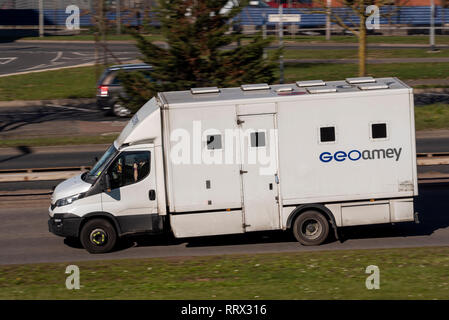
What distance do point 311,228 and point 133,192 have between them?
10.9ft

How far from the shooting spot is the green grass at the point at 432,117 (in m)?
26.1

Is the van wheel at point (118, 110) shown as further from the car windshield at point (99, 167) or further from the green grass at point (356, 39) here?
the green grass at point (356, 39)

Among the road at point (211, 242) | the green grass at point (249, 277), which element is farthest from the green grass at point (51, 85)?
the green grass at point (249, 277)

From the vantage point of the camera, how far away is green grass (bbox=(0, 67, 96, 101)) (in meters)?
33.9

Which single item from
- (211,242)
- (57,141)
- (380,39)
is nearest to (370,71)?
(380,39)

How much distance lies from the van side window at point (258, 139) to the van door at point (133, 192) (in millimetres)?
1839

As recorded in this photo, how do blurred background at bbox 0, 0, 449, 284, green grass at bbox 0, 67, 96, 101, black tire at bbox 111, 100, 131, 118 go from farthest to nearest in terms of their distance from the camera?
green grass at bbox 0, 67, 96, 101
black tire at bbox 111, 100, 131, 118
blurred background at bbox 0, 0, 449, 284

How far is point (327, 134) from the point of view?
42.7ft

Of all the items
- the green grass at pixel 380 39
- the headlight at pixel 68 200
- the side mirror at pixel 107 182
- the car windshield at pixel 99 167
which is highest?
the green grass at pixel 380 39

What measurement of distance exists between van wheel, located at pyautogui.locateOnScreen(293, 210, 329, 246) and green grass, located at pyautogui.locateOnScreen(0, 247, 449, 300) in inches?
30.7

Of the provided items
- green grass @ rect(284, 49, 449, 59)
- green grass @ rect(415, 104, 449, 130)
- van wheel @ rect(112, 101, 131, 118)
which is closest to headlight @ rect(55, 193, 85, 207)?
van wheel @ rect(112, 101, 131, 118)

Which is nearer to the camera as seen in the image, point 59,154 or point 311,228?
point 311,228
